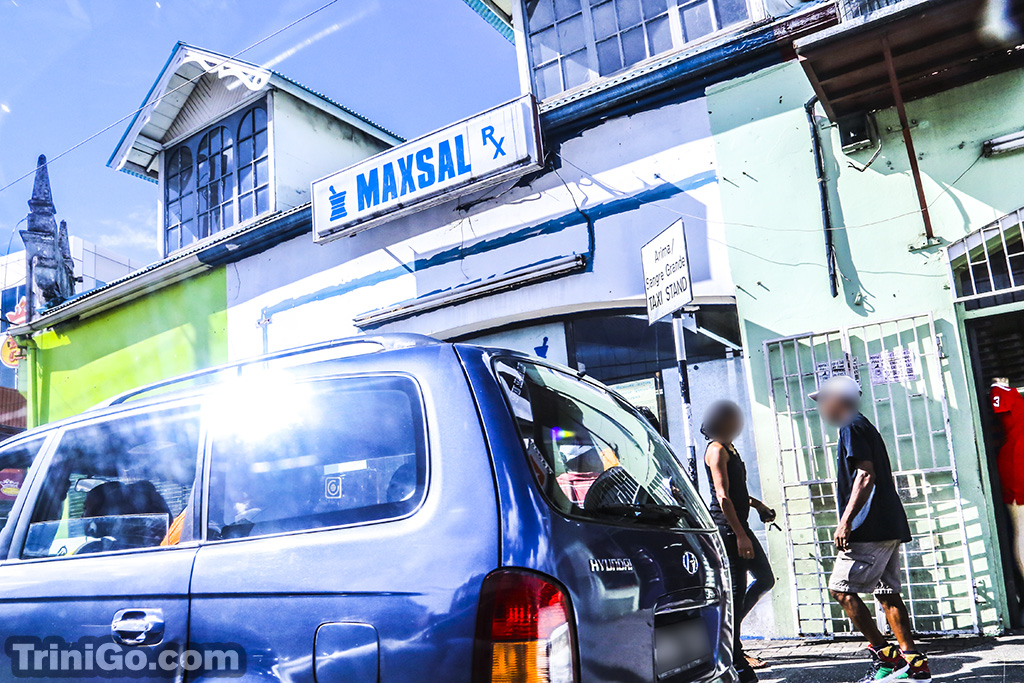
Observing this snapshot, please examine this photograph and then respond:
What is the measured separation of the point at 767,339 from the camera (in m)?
6.55

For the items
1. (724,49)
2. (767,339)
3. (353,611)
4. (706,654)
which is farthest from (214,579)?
(724,49)

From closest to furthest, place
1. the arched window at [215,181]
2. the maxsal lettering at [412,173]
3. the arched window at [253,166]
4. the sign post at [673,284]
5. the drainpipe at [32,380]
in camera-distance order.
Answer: the sign post at [673,284], the maxsal lettering at [412,173], the arched window at [253,166], the arched window at [215,181], the drainpipe at [32,380]

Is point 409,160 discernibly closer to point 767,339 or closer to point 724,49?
point 724,49

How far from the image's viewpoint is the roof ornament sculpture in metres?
13.6

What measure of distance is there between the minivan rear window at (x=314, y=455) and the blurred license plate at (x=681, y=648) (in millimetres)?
849

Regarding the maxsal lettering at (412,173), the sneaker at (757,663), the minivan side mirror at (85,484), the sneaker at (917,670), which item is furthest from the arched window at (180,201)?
the sneaker at (917,670)

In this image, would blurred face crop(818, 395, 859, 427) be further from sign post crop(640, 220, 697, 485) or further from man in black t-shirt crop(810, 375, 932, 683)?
sign post crop(640, 220, 697, 485)

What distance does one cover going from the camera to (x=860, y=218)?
633 centimetres

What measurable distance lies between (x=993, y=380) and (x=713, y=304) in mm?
2255

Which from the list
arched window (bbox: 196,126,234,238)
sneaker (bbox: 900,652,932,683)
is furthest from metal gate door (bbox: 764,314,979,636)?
arched window (bbox: 196,126,234,238)

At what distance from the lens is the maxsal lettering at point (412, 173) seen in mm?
8422

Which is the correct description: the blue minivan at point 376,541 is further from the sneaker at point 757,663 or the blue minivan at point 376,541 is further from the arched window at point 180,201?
the arched window at point 180,201

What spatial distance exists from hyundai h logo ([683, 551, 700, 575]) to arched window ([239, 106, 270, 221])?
32.2 ft

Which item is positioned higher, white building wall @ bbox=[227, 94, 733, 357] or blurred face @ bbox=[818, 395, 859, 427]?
white building wall @ bbox=[227, 94, 733, 357]
